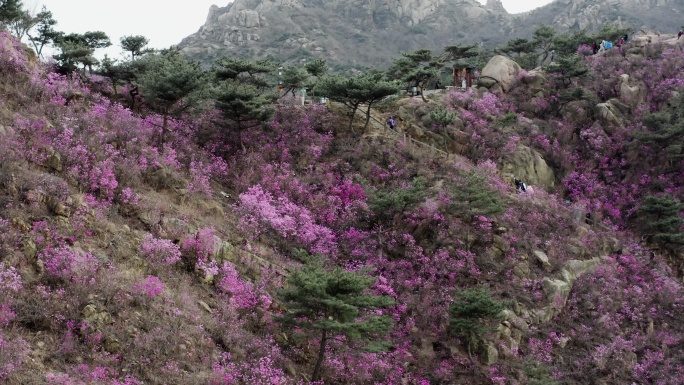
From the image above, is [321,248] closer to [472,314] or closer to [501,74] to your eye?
[472,314]

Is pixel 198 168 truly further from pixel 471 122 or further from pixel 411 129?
pixel 471 122

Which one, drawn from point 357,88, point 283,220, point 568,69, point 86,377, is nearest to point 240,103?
point 283,220

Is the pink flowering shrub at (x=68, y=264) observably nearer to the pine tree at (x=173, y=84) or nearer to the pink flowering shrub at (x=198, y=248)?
the pink flowering shrub at (x=198, y=248)

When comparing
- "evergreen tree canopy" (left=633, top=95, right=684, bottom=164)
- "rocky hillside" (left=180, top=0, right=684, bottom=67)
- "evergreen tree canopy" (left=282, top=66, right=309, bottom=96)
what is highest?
"rocky hillside" (left=180, top=0, right=684, bottom=67)

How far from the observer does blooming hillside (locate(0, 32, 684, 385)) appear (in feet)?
35.7

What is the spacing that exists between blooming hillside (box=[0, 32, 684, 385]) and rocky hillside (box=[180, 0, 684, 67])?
68.4m

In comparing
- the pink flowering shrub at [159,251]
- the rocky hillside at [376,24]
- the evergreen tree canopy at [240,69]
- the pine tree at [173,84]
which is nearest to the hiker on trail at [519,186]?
the evergreen tree canopy at [240,69]

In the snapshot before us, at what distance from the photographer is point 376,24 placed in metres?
124

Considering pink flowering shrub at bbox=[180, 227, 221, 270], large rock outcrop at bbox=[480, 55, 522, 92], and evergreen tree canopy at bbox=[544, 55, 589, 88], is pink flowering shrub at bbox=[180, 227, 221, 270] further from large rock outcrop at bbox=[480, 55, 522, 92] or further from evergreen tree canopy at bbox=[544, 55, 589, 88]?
evergreen tree canopy at bbox=[544, 55, 589, 88]

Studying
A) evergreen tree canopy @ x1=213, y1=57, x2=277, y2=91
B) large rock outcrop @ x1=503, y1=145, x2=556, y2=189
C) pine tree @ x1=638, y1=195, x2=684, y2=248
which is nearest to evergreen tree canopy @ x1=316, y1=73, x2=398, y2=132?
evergreen tree canopy @ x1=213, y1=57, x2=277, y2=91

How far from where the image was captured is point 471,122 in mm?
30578

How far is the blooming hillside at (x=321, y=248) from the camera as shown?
35.7 feet

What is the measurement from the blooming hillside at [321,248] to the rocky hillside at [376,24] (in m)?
68.4

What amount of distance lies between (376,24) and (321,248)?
116671 millimetres
